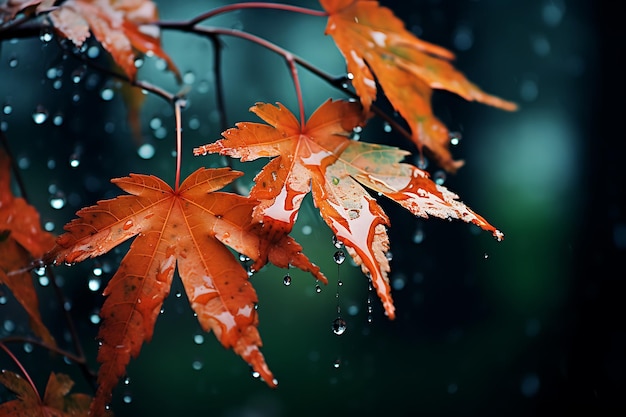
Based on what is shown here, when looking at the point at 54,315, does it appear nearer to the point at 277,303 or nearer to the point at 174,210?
the point at 277,303

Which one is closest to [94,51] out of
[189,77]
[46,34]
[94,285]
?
[189,77]

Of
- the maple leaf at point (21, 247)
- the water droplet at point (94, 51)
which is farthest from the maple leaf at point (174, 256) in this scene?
the water droplet at point (94, 51)

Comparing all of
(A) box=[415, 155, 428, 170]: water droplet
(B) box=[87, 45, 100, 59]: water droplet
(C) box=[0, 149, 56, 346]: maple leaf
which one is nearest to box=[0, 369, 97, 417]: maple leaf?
(C) box=[0, 149, 56, 346]: maple leaf

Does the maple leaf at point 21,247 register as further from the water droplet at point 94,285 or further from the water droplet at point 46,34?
the water droplet at point 46,34

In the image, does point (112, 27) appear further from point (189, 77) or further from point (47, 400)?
point (189, 77)

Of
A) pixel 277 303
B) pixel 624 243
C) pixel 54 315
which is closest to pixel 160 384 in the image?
pixel 277 303

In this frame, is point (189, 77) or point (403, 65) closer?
point (403, 65)

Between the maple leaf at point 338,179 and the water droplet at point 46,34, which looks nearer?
the maple leaf at point 338,179
